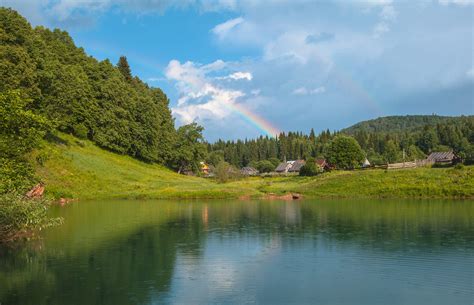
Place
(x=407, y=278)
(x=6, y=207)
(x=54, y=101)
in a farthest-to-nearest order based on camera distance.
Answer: (x=54, y=101) → (x=6, y=207) → (x=407, y=278)

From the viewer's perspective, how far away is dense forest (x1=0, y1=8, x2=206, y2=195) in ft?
303

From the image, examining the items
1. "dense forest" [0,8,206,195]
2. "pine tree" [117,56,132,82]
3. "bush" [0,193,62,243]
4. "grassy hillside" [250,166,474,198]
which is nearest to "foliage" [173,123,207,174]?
"dense forest" [0,8,206,195]

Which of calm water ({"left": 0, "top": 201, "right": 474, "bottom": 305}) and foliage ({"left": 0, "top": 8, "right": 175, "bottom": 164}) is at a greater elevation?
foliage ({"left": 0, "top": 8, "right": 175, "bottom": 164})

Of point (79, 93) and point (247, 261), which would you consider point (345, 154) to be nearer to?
point (79, 93)

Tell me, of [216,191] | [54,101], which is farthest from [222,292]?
[54,101]

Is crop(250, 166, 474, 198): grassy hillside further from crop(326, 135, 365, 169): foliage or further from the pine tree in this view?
the pine tree

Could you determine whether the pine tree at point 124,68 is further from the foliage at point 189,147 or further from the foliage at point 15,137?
the foliage at point 15,137

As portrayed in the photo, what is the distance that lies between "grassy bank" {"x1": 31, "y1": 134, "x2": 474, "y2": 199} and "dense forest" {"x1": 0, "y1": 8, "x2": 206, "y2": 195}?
27.8ft

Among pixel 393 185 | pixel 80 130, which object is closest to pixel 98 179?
pixel 80 130

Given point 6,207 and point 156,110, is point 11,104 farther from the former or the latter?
point 156,110

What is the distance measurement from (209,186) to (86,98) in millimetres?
38091

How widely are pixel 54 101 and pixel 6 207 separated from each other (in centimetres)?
7022

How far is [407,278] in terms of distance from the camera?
1059 inches

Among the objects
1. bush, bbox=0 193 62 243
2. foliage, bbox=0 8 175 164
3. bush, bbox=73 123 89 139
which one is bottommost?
bush, bbox=0 193 62 243
